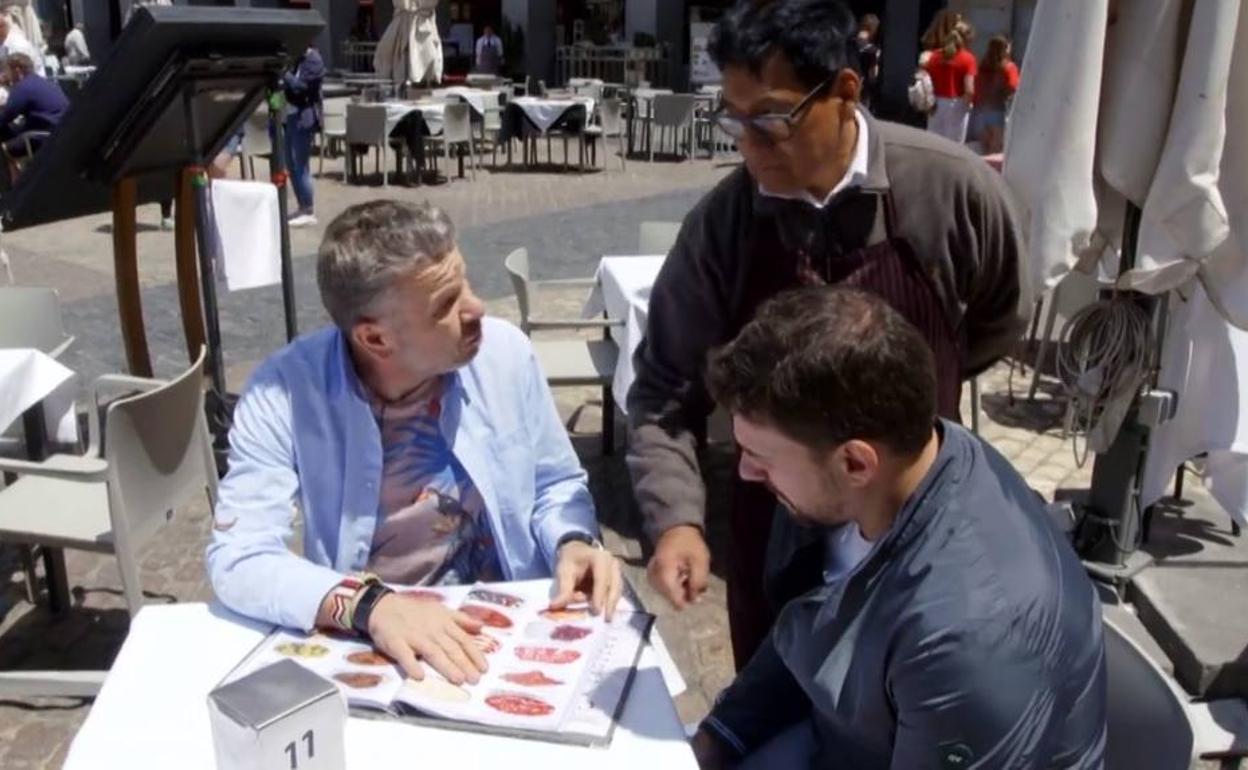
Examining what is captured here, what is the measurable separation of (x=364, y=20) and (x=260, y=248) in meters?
22.2

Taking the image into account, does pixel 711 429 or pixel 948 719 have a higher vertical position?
pixel 948 719

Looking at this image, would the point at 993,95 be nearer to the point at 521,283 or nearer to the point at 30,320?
the point at 521,283

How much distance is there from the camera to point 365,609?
1.71m

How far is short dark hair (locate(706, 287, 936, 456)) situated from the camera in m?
1.36

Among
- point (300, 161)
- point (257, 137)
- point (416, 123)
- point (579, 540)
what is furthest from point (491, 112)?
point (579, 540)

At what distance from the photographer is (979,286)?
6.71 ft

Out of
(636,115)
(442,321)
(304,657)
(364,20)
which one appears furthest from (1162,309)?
(364,20)

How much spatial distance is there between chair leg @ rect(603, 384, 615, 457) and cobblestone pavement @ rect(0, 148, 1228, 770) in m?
0.06

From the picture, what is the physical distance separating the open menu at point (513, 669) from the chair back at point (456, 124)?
11.2 metres

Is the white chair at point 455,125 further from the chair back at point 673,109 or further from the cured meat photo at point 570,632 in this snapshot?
the cured meat photo at point 570,632

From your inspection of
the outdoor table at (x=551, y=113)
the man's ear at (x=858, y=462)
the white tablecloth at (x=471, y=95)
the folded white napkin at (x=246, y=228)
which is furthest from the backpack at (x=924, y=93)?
the man's ear at (x=858, y=462)

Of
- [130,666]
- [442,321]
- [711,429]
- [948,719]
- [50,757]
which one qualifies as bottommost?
[50,757]

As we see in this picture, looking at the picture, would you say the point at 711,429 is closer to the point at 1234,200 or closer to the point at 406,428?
the point at 1234,200

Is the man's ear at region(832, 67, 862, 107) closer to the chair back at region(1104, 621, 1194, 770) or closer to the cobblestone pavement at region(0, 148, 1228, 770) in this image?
the chair back at region(1104, 621, 1194, 770)
